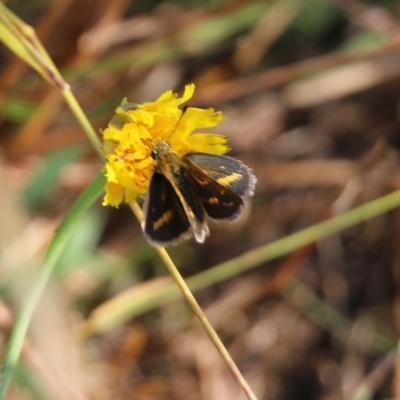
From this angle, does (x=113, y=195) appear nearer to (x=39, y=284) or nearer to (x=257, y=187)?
(x=39, y=284)

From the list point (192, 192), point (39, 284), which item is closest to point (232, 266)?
point (192, 192)

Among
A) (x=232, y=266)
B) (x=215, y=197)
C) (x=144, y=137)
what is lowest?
(x=232, y=266)

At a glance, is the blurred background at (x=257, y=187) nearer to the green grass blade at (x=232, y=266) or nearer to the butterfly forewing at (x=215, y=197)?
the green grass blade at (x=232, y=266)

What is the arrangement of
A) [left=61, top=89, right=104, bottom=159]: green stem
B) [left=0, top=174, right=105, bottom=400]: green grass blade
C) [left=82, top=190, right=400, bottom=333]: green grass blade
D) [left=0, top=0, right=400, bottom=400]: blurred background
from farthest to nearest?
1. [left=0, top=0, right=400, bottom=400]: blurred background
2. [left=82, top=190, right=400, bottom=333]: green grass blade
3. [left=61, top=89, right=104, bottom=159]: green stem
4. [left=0, top=174, right=105, bottom=400]: green grass blade

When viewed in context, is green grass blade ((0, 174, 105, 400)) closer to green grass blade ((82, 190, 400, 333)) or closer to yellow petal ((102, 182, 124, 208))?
yellow petal ((102, 182, 124, 208))

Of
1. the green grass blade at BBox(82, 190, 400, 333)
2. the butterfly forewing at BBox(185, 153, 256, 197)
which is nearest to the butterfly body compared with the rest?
the butterfly forewing at BBox(185, 153, 256, 197)

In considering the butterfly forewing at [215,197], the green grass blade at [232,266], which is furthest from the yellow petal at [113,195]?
the green grass blade at [232,266]
